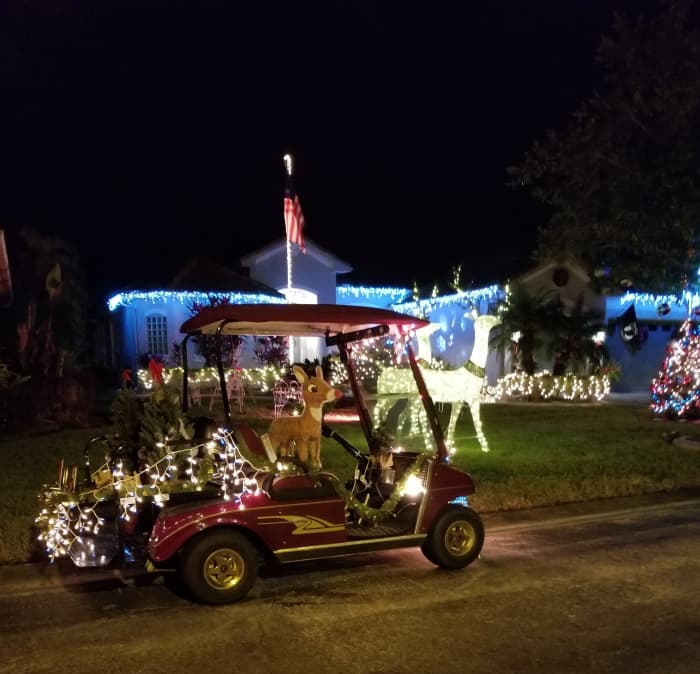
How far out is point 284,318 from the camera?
5.65 metres

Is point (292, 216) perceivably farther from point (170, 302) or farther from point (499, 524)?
point (499, 524)

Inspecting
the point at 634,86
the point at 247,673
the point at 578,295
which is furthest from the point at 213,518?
the point at 578,295

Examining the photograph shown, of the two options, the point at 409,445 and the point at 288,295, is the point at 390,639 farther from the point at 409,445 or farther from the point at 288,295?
the point at 288,295

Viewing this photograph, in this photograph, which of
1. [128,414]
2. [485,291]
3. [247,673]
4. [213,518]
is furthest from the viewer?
[485,291]

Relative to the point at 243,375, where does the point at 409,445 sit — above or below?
below

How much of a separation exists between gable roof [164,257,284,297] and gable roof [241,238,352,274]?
1081 mm

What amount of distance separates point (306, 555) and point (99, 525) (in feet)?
5.28

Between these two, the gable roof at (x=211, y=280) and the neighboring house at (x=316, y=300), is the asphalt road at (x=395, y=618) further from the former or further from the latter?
the gable roof at (x=211, y=280)

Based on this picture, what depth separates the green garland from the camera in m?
5.89

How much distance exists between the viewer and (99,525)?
5.48m

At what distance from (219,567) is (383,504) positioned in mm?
1529

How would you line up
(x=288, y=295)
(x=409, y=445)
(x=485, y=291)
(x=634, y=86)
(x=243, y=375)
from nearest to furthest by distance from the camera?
(x=409, y=445)
(x=634, y=86)
(x=243, y=375)
(x=485, y=291)
(x=288, y=295)

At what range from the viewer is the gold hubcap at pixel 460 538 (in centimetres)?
612

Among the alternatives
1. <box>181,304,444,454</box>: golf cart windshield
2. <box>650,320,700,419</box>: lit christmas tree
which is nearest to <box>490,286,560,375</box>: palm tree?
<box>650,320,700,419</box>: lit christmas tree
